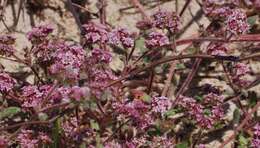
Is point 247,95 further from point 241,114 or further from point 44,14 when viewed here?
point 44,14

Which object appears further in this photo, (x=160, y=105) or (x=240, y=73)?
(x=240, y=73)

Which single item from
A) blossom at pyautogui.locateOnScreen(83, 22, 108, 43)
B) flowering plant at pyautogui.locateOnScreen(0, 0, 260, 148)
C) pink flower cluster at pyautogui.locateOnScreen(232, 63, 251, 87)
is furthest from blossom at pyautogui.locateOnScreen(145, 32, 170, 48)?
pink flower cluster at pyautogui.locateOnScreen(232, 63, 251, 87)

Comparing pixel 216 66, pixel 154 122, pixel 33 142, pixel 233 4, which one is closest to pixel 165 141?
pixel 154 122

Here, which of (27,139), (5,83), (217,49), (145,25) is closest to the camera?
(27,139)

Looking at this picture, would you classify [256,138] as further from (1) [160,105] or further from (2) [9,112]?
(2) [9,112]

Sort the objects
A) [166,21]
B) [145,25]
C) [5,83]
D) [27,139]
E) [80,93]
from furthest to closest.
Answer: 1. [145,25]
2. [166,21]
3. [5,83]
4. [27,139]
5. [80,93]

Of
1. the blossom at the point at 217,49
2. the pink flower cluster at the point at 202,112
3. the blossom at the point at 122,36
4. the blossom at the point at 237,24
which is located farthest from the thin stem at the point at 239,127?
the blossom at the point at 122,36

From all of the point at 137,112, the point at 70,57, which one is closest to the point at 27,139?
the point at 70,57

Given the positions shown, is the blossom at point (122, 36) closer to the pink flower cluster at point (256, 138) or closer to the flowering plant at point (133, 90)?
the flowering plant at point (133, 90)

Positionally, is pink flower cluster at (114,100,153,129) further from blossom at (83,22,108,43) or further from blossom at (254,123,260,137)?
blossom at (254,123,260,137)
